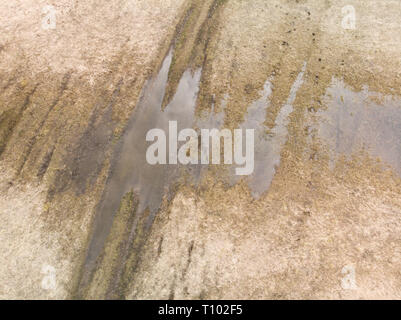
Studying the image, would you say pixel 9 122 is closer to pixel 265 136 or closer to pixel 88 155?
pixel 88 155

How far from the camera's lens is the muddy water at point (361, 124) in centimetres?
1686

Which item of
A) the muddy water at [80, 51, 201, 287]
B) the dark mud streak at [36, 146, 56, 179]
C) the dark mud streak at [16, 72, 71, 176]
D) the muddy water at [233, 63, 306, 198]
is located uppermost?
the dark mud streak at [16, 72, 71, 176]

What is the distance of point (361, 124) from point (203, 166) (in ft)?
36.1

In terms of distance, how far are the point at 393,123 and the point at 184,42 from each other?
16.3 m

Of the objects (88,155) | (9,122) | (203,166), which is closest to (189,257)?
(203,166)

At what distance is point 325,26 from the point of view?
2200 centimetres

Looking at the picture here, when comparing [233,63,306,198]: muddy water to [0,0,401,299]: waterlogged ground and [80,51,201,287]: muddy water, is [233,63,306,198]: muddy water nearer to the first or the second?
[0,0,401,299]: waterlogged ground

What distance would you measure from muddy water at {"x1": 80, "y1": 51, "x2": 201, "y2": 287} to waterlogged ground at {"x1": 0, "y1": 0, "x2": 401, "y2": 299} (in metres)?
0.09

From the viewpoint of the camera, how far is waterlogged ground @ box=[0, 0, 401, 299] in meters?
13.6

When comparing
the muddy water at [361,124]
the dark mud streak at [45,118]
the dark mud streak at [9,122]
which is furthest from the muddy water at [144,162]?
the muddy water at [361,124]

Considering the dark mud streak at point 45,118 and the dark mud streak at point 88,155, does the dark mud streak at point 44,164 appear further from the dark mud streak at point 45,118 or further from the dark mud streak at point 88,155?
the dark mud streak at point 45,118

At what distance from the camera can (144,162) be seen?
54.6 ft

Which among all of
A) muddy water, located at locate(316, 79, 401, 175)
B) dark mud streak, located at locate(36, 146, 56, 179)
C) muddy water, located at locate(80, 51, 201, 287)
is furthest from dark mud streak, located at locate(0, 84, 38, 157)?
muddy water, located at locate(316, 79, 401, 175)
